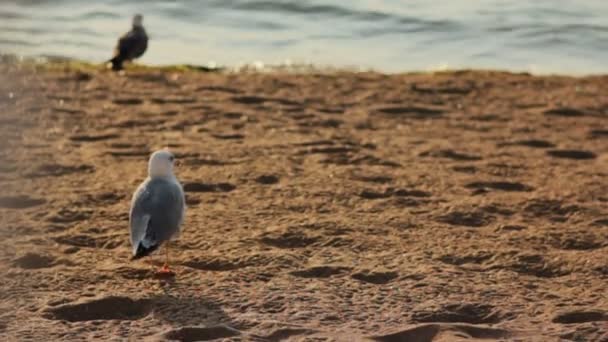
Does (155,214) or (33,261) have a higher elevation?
(155,214)

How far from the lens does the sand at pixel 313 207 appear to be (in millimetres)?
6051

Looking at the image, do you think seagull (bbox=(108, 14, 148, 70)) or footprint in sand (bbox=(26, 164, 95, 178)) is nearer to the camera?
footprint in sand (bbox=(26, 164, 95, 178))

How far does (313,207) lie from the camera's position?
782 centimetres

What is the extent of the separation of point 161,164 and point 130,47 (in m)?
Answer: 6.20

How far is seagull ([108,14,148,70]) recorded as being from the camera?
1278cm

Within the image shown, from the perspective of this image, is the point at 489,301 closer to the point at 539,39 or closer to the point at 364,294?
the point at 364,294

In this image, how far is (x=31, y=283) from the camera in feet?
21.3

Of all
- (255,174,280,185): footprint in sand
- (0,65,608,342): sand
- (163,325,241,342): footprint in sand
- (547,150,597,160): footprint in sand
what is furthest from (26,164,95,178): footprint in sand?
(547,150,597,160): footprint in sand

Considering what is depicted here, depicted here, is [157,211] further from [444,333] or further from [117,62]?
[117,62]

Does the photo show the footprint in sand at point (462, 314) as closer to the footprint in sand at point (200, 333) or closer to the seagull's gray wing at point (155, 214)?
the footprint in sand at point (200, 333)

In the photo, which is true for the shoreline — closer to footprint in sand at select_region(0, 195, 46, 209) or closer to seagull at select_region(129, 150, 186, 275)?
footprint in sand at select_region(0, 195, 46, 209)

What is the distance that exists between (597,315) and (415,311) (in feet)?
2.73

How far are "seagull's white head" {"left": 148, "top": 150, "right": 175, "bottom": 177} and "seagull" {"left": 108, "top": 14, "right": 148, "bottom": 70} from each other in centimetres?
574

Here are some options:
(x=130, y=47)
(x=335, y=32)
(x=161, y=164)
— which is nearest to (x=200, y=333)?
Result: (x=161, y=164)
